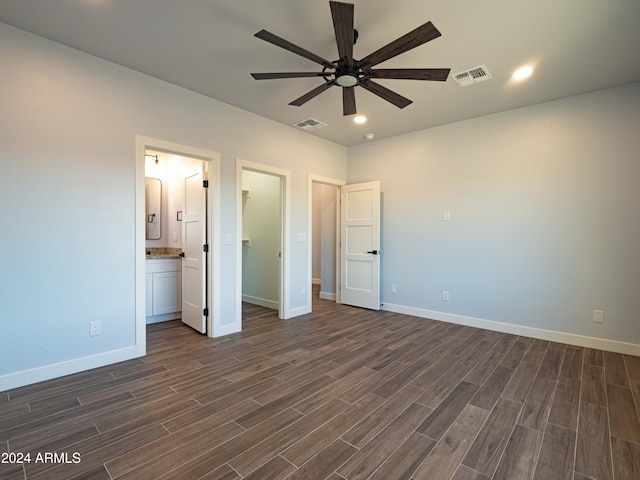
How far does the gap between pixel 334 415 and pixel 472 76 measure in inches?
135

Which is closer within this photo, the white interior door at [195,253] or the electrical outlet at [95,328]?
the electrical outlet at [95,328]

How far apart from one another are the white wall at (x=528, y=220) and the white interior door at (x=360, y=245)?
0.29 meters

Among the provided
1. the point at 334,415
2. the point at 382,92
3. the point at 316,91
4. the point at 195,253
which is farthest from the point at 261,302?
the point at 382,92

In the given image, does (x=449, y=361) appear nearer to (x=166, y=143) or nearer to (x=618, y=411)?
(x=618, y=411)

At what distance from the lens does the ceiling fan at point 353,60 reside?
72.0 inches

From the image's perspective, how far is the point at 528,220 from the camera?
386 cm

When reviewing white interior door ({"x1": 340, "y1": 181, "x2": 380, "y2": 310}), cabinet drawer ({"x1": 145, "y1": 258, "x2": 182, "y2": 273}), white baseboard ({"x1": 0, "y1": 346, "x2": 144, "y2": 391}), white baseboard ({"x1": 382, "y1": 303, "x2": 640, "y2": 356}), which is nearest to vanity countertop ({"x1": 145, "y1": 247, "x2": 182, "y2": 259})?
cabinet drawer ({"x1": 145, "y1": 258, "x2": 182, "y2": 273})

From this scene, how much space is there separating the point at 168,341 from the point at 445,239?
4.01m

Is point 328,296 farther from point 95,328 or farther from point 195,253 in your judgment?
point 95,328

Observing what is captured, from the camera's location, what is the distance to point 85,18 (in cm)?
233

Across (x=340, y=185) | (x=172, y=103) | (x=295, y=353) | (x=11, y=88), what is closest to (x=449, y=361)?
(x=295, y=353)

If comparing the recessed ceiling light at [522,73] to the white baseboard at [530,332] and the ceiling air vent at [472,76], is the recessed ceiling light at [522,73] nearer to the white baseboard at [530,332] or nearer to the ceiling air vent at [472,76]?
the ceiling air vent at [472,76]

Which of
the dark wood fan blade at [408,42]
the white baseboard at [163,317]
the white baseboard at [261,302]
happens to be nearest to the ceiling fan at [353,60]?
the dark wood fan blade at [408,42]

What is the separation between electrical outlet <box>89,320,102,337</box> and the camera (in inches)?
111
